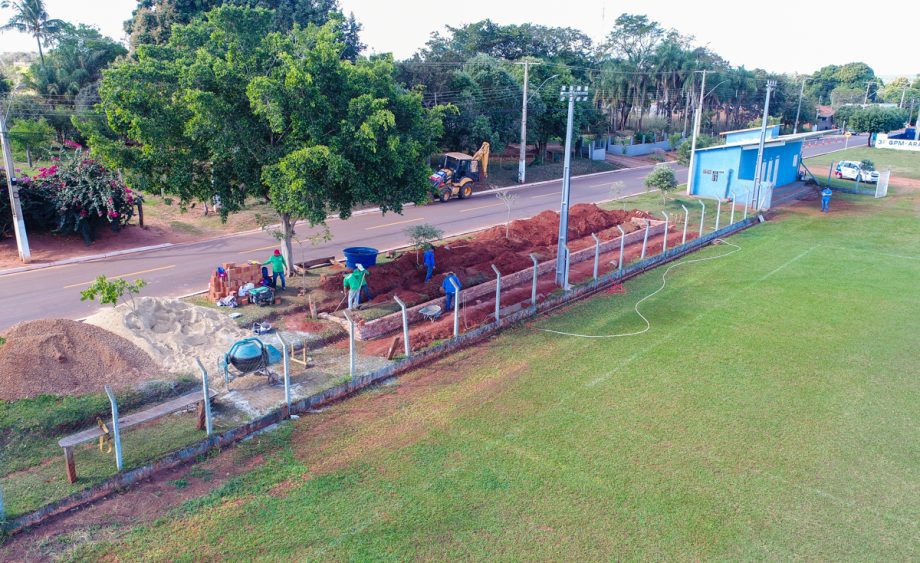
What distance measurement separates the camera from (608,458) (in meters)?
10.4

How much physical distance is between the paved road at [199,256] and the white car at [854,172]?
18.8 metres

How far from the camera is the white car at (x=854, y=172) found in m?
42.0

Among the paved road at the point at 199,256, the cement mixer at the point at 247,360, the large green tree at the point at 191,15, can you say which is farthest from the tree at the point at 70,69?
the cement mixer at the point at 247,360

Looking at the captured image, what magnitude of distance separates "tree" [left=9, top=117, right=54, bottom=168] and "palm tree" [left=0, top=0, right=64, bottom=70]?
23.7 meters

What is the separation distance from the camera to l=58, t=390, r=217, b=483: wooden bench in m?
9.22

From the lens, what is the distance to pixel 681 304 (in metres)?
18.3

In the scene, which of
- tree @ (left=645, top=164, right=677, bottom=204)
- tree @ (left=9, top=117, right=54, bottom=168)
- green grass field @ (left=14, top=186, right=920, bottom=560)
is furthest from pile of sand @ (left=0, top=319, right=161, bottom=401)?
tree @ (left=9, top=117, right=54, bottom=168)

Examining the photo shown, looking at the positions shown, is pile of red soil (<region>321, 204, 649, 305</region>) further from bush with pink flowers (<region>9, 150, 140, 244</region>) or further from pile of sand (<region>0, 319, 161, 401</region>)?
bush with pink flowers (<region>9, 150, 140, 244</region>)

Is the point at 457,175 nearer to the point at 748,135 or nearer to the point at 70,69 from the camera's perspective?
the point at 748,135

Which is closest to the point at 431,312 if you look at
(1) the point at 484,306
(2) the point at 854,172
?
(1) the point at 484,306

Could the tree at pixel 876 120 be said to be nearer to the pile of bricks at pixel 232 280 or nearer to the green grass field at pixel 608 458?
the green grass field at pixel 608 458

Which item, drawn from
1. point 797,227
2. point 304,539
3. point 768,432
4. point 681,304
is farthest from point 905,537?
point 797,227

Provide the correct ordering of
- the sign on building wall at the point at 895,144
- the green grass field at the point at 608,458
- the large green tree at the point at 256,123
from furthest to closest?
the sign on building wall at the point at 895,144 < the large green tree at the point at 256,123 < the green grass field at the point at 608,458

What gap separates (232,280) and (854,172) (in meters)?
43.8
